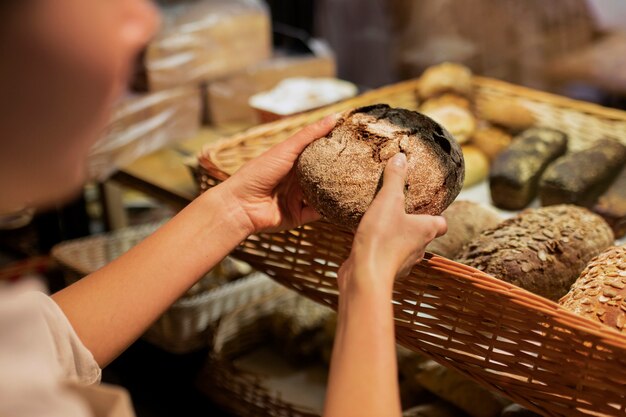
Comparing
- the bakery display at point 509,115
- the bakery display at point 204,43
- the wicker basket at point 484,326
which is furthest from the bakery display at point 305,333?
the bakery display at point 204,43

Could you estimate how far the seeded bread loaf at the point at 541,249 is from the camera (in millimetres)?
1196

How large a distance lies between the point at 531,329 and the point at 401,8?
265 cm

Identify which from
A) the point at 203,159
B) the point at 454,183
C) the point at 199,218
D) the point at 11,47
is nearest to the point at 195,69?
the point at 203,159

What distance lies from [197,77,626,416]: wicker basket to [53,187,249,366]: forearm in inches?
5.2

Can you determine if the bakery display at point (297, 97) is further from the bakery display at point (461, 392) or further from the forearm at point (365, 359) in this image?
the forearm at point (365, 359)

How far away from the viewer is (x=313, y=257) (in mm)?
1283

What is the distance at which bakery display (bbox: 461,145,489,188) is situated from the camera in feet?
5.72

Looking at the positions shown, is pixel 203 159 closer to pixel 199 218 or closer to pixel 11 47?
pixel 199 218

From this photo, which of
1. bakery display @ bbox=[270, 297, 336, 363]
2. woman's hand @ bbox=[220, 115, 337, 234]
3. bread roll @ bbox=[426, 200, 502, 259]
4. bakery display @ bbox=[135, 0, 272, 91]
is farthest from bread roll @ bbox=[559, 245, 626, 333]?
bakery display @ bbox=[135, 0, 272, 91]

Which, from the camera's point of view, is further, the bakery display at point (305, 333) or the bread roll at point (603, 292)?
the bakery display at point (305, 333)

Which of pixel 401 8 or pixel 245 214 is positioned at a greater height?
pixel 401 8

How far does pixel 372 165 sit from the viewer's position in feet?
3.65

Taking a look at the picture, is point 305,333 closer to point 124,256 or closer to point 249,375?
point 249,375

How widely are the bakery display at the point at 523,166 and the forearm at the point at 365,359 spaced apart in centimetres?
85
